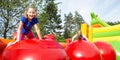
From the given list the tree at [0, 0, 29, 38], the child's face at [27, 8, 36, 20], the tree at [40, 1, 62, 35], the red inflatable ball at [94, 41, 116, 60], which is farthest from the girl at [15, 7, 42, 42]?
the tree at [40, 1, 62, 35]

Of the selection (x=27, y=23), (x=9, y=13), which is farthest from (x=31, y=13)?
(x=9, y=13)

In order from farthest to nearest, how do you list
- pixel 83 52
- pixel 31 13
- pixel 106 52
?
pixel 106 52 < pixel 83 52 < pixel 31 13

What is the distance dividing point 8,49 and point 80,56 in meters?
1.97

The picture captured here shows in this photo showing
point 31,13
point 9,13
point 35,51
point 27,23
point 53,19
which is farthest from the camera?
point 53,19

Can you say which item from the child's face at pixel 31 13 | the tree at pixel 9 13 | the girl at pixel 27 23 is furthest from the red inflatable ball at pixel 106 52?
the tree at pixel 9 13

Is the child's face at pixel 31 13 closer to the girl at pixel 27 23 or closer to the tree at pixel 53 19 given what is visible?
the girl at pixel 27 23

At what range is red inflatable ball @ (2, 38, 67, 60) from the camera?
4449 millimetres

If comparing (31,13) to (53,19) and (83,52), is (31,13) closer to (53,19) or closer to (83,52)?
(83,52)

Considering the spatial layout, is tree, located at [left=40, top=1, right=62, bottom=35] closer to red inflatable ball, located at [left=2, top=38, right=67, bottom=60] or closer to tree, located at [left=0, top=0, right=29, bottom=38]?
tree, located at [left=0, top=0, right=29, bottom=38]

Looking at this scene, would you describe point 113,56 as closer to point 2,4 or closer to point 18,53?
point 18,53

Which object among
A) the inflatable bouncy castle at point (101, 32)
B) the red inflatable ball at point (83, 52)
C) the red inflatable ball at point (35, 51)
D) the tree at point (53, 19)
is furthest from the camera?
the tree at point (53, 19)

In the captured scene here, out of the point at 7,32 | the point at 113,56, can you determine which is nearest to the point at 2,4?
the point at 7,32

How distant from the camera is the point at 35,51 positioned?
14.8 feet

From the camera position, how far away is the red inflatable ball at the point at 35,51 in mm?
4449
